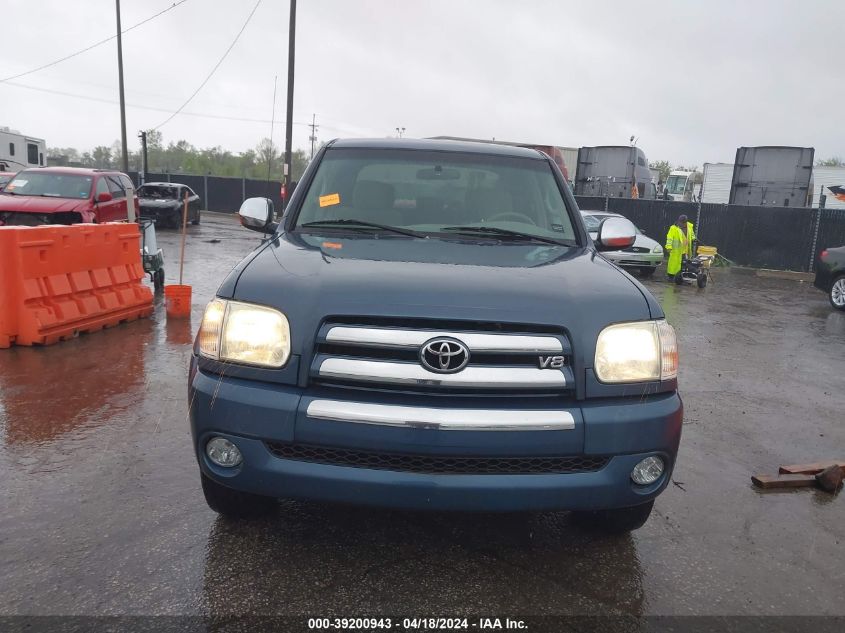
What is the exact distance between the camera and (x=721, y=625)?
2.70m

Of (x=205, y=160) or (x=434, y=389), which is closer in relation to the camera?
(x=434, y=389)

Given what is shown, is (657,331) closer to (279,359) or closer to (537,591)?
(537,591)

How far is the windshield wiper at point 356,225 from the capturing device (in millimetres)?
3627

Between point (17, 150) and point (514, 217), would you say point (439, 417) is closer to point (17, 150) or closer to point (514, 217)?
point (514, 217)

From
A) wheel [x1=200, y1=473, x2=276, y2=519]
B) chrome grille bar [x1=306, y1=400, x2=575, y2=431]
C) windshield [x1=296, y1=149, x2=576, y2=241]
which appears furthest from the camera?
windshield [x1=296, y1=149, x2=576, y2=241]

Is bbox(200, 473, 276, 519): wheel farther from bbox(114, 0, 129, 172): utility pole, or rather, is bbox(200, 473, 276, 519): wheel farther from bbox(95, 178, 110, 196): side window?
bbox(114, 0, 129, 172): utility pole

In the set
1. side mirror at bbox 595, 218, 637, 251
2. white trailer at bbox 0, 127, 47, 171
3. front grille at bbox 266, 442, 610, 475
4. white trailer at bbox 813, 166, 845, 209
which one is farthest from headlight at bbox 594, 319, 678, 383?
white trailer at bbox 813, 166, 845, 209

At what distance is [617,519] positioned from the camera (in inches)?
126

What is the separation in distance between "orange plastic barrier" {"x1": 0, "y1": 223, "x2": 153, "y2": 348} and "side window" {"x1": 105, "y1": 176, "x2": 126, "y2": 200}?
6010mm

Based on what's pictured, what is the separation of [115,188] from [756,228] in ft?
60.3

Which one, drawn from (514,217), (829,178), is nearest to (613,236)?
(514,217)

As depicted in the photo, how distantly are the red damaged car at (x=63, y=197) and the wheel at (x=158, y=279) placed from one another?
285 cm

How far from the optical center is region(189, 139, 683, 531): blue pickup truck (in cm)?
253

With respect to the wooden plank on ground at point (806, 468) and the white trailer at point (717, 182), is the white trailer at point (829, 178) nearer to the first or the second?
the white trailer at point (717, 182)
